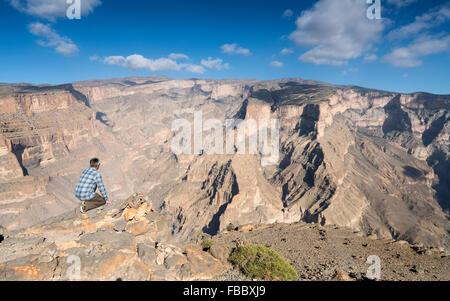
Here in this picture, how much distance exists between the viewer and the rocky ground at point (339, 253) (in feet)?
47.4

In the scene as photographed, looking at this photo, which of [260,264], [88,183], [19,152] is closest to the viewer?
[88,183]

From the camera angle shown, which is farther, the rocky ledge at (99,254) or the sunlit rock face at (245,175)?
the sunlit rock face at (245,175)

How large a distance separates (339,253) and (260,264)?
409 inches

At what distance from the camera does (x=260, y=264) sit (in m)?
12.3

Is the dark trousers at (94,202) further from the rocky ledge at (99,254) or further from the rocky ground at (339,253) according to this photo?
the rocky ground at (339,253)

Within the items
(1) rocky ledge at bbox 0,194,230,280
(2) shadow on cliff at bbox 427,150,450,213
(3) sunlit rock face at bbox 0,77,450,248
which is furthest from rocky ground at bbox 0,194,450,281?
(2) shadow on cliff at bbox 427,150,450,213

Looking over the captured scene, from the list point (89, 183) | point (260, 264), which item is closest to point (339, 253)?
point (260, 264)

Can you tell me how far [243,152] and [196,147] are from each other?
1924 inches

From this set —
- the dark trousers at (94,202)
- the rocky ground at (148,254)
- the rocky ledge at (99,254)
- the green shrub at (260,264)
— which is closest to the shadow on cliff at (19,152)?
the rocky ground at (148,254)

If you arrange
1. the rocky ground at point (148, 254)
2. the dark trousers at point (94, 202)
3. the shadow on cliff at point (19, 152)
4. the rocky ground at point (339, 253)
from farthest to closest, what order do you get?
the shadow on cliff at point (19, 152) → the rocky ground at point (339, 253) → the dark trousers at point (94, 202) → the rocky ground at point (148, 254)

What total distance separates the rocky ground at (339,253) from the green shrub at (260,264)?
0.74 meters

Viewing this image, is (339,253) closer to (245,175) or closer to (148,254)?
(148,254)
